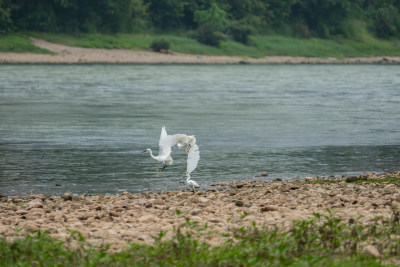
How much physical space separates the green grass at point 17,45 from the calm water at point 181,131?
2933 cm

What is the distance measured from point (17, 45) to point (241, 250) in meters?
68.7

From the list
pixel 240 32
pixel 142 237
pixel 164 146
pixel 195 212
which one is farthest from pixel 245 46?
pixel 142 237

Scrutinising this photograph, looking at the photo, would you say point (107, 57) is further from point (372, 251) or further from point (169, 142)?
point (372, 251)

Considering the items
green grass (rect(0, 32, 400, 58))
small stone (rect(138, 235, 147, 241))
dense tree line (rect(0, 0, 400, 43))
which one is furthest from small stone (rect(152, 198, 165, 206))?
dense tree line (rect(0, 0, 400, 43))

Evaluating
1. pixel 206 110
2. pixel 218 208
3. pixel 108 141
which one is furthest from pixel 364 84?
pixel 218 208

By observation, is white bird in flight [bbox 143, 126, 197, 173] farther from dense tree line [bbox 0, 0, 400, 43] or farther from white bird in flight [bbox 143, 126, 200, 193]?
dense tree line [bbox 0, 0, 400, 43]

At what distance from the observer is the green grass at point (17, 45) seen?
2901 inches

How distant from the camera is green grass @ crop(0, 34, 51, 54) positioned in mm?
73688

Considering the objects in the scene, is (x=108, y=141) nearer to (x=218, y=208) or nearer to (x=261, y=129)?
(x=261, y=129)

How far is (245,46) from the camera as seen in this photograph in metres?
93.9

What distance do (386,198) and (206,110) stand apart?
62.2 ft

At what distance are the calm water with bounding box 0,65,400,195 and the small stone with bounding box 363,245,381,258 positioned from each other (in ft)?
A: 22.3

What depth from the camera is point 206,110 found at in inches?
1241

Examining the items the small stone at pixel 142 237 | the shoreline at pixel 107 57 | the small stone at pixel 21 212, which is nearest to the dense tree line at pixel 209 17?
the shoreline at pixel 107 57
